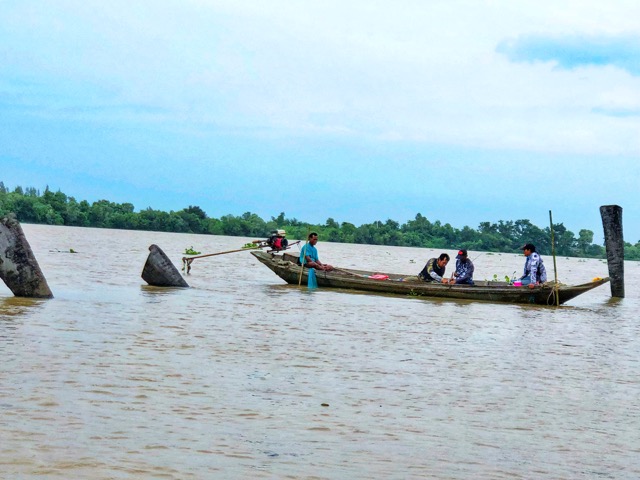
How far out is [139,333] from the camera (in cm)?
1078

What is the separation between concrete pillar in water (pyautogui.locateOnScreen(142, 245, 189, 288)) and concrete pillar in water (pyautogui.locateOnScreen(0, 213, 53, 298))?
476 centimetres

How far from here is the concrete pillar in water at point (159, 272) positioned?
19.1 meters

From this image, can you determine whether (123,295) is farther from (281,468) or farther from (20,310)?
(281,468)

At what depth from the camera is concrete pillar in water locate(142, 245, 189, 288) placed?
19.1m

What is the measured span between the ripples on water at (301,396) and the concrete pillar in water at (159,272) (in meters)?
4.55

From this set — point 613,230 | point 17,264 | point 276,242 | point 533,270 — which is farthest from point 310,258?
point 17,264

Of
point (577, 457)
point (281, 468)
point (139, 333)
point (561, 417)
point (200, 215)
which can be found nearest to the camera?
point (281, 468)

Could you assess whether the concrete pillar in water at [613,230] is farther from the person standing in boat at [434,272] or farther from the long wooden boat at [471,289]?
the person standing in boat at [434,272]

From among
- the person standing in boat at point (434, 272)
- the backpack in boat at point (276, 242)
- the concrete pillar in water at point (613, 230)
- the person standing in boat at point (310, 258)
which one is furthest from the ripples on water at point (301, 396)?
the concrete pillar in water at point (613, 230)

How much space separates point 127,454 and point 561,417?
3.87m

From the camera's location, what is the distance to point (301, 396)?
23.7 feet

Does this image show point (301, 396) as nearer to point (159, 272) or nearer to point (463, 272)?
point (159, 272)

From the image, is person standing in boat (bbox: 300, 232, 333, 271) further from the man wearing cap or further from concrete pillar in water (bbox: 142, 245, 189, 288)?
concrete pillar in water (bbox: 142, 245, 189, 288)

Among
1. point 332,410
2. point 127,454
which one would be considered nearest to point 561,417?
point 332,410
